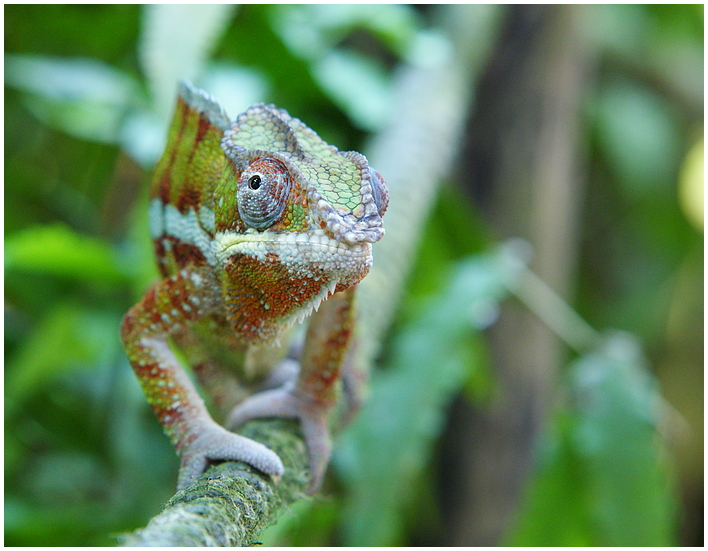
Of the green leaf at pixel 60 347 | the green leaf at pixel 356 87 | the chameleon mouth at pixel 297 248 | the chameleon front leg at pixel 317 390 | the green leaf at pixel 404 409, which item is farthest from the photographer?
the green leaf at pixel 356 87

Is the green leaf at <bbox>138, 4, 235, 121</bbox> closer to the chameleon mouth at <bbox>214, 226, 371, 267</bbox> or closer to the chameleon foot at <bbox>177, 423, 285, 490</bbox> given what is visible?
the chameleon mouth at <bbox>214, 226, 371, 267</bbox>

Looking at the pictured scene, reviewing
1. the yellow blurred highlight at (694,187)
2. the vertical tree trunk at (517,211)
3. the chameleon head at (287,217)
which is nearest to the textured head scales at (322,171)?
the chameleon head at (287,217)

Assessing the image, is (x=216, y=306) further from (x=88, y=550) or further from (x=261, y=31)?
(x=261, y=31)

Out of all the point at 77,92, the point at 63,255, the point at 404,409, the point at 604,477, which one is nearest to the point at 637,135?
the point at 604,477

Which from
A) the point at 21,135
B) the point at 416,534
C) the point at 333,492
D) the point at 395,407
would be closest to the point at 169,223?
the point at 395,407

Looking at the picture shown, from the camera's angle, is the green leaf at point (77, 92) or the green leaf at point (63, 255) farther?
the green leaf at point (77, 92)

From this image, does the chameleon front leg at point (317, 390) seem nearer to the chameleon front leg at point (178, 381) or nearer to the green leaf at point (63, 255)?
the chameleon front leg at point (178, 381)
